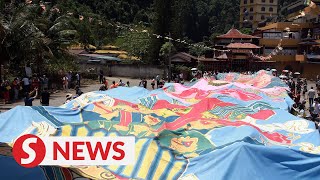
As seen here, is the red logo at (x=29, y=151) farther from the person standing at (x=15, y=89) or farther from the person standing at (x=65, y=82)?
the person standing at (x=65, y=82)

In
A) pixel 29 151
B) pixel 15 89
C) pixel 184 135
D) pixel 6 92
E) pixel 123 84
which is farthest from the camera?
pixel 123 84

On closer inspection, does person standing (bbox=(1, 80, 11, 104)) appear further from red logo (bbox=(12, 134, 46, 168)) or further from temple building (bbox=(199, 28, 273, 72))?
temple building (bbox=(199, 28, 273, 72))

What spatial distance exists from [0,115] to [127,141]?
4066 mm

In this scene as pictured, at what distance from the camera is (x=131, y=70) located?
37.9m

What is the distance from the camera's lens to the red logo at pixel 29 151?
675 centimetres

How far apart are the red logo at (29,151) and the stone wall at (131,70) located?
30275 mm

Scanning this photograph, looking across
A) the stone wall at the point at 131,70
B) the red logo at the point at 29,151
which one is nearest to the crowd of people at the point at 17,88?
the red logo at the point at 29,151

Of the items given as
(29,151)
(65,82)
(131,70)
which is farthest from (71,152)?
(131,70)

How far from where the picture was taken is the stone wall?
123 ft

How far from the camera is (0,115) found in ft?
32.2

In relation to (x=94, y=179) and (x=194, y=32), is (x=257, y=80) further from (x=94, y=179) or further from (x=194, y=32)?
(x=194, y=32)

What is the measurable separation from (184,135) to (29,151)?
332cm

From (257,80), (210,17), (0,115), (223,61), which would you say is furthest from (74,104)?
(210,17)

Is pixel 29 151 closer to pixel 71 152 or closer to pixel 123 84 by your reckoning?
pixel 71 152
